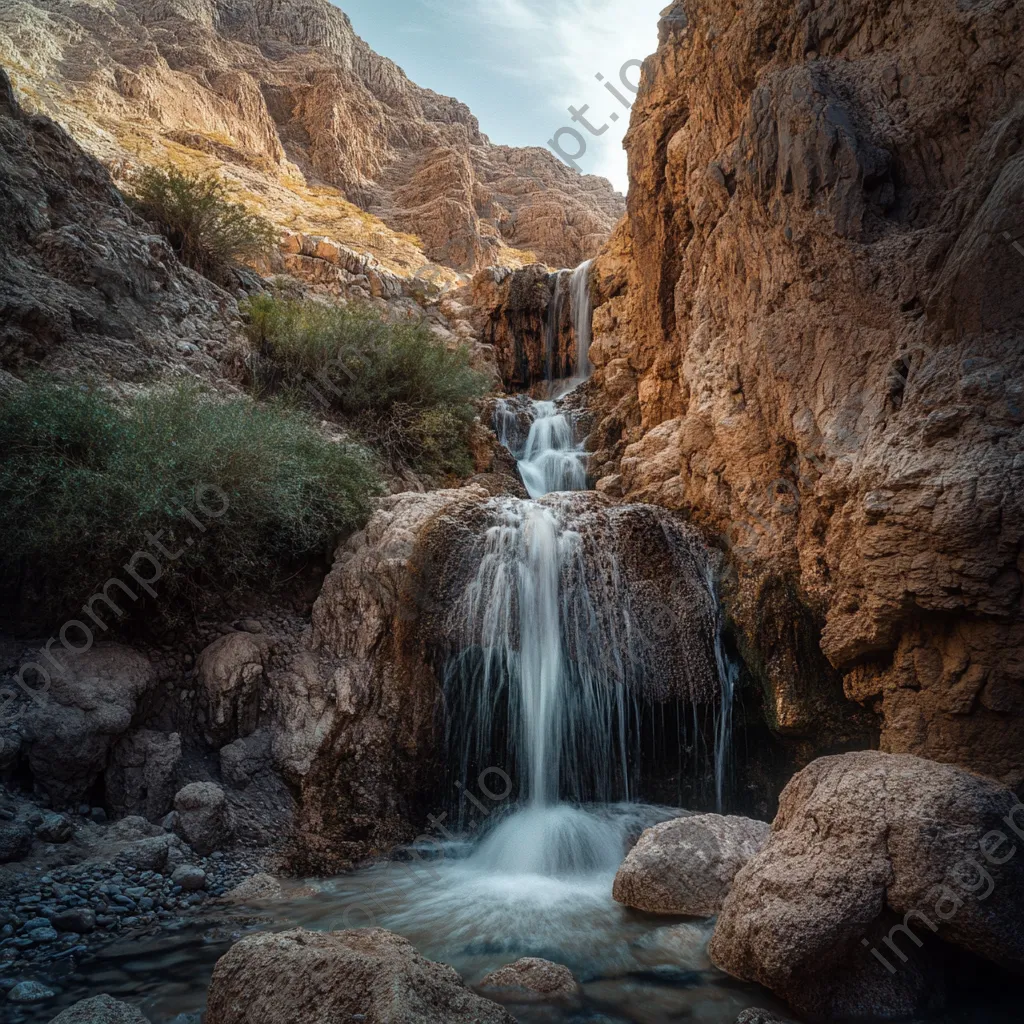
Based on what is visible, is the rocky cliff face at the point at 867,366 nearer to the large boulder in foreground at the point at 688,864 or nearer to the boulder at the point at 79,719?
the large boulder in foreground at the point at 688,864

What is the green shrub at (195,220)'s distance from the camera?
11.2m

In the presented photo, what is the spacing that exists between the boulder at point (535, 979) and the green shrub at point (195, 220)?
11698mm

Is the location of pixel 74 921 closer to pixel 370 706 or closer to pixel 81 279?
pixel 370 706

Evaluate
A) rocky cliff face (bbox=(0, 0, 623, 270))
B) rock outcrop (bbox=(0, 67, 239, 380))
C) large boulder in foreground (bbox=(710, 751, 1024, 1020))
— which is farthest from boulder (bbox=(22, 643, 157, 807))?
rocky cliff face (bbox=(0, 0, 623, 270))

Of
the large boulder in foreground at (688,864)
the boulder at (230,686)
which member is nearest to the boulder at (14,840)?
the boulder at (230,686)

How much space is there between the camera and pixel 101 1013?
8.95 feet

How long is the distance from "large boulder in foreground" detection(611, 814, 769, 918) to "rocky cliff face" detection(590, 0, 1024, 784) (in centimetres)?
151

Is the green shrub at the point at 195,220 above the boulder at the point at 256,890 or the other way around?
above

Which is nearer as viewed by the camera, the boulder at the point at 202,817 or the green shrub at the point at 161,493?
the boulder at the point at 202,817

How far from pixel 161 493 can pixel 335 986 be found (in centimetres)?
444

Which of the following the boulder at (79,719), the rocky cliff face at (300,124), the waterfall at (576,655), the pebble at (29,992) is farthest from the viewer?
the rocky cliff face at (300,124)

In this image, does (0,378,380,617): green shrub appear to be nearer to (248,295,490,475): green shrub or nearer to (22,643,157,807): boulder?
(22,643,157,807): boulder

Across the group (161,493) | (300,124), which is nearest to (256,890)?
(161,493)

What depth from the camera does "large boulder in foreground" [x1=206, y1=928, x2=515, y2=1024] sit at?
251cm
